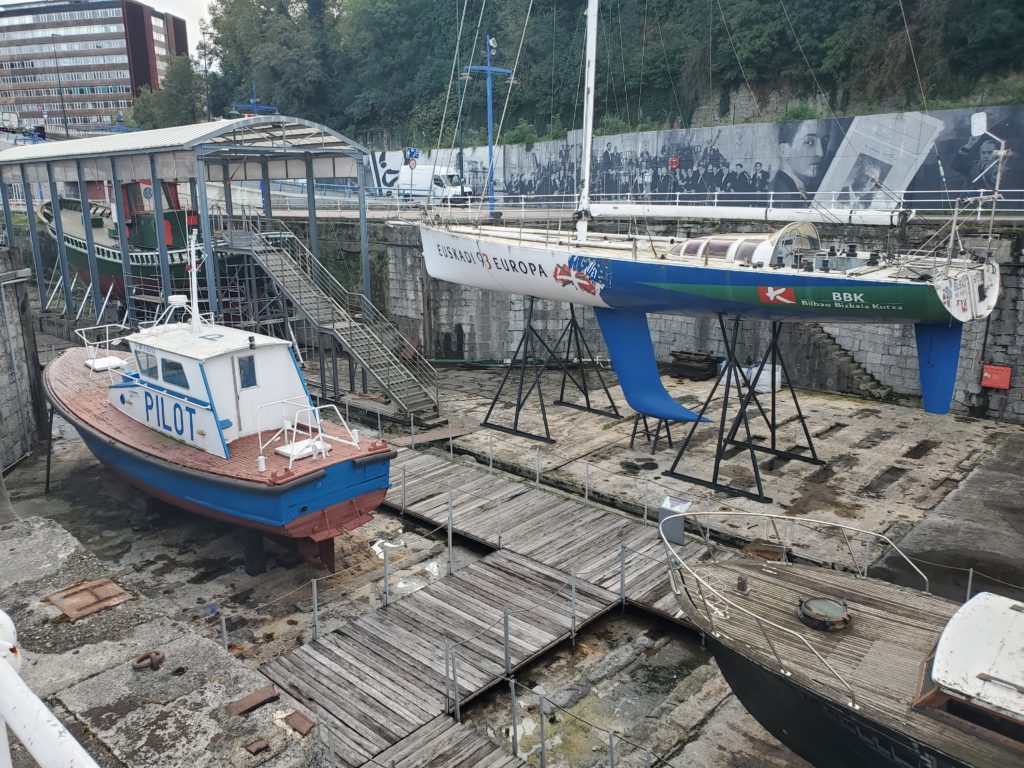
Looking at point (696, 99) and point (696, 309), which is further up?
point (696, 99)

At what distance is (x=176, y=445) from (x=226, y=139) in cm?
1130

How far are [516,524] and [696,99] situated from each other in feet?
117

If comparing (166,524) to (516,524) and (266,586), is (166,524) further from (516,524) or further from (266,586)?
(516,524)

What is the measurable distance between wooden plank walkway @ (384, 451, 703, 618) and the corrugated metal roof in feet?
30.1

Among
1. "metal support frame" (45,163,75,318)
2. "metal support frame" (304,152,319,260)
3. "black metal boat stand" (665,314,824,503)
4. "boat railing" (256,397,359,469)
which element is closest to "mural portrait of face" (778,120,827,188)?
"black metal boat stand" (665,314,824,503)

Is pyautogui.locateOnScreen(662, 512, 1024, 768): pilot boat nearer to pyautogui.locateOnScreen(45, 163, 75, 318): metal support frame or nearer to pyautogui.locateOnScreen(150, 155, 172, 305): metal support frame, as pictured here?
pyautogui.locateOnScreen(150, 155, 172, 305): metal support frame

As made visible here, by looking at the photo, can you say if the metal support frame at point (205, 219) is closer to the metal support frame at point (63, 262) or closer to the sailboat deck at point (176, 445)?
the sailboat deck at point (176, 445)

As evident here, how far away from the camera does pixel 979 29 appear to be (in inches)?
1190

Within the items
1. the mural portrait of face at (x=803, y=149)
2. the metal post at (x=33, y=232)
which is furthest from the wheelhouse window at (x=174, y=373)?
the mural portrait of face at (x=803, y=149)

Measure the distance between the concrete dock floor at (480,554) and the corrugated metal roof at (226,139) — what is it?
24.7 ft

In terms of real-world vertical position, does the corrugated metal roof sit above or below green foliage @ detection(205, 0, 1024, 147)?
below

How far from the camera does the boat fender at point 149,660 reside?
5945 mm

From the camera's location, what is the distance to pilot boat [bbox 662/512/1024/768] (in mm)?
5789

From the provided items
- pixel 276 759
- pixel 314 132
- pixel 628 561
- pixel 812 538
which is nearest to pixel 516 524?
pixel 628 561
